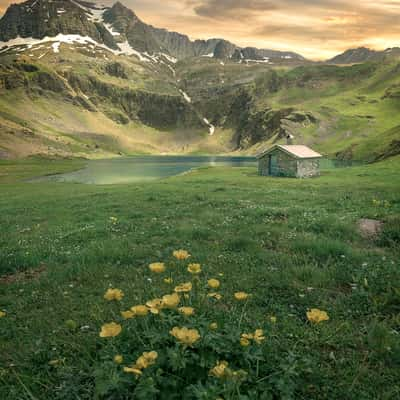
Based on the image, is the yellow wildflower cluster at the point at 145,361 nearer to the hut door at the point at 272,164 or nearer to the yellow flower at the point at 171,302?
the yellow flower at the point at 171,302

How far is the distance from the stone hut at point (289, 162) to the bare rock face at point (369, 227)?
183 ft

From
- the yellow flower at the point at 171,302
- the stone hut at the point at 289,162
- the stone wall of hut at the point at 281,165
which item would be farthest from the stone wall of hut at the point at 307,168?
the yellow flower at the point at 171,302

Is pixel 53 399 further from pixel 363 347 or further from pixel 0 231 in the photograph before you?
pixel 0 231

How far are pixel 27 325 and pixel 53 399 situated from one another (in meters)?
3.11

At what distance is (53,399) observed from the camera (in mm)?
4539

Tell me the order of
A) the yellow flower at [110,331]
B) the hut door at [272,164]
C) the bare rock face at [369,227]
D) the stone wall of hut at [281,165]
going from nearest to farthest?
1. the yellow flower at [110,331]
2. the bare rock face at [369,227]
3. the stone wall of hut at [281,165]
4. the hut door at [272,164]

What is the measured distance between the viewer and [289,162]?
7238cm

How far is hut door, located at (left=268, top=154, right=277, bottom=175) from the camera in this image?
7537 centimetres

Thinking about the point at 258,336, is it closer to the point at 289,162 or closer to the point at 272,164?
the point at 289,162

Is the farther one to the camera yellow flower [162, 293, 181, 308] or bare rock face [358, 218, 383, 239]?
bare rock face [358, 218, 383, 239]

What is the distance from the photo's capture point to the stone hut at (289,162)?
71000 mm

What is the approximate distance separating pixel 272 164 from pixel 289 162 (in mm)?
4505

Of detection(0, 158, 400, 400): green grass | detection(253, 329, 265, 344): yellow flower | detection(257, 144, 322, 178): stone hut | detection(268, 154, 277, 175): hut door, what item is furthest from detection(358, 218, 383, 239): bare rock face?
detection(268, 154, 277, 175): hut door

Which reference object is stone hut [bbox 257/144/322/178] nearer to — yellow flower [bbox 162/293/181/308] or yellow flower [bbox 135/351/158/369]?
yellow flower [bbox 162/293/181/308]
